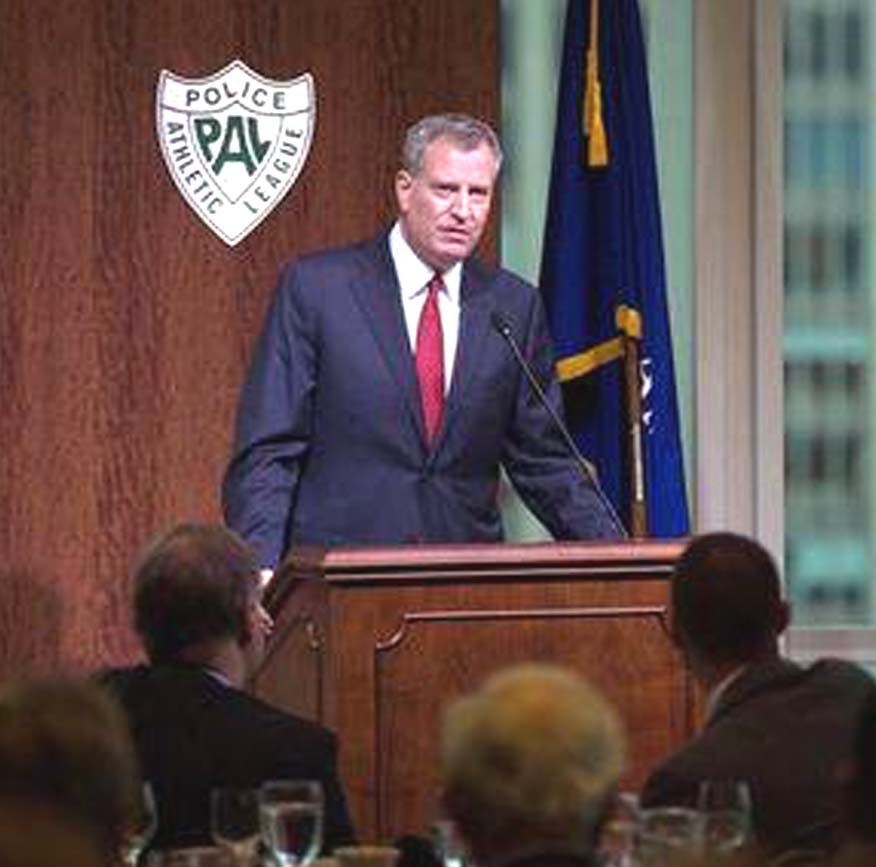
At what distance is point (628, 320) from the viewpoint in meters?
7.25

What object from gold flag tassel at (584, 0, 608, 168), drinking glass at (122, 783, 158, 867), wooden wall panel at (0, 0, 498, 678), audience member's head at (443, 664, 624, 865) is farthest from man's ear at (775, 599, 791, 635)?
wooden wall panel at (0, 0, 498, 678)

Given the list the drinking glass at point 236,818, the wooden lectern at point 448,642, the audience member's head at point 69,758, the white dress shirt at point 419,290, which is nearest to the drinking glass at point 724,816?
the drinking glass at point 236,818

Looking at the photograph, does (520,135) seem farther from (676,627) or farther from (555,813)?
(555,813)

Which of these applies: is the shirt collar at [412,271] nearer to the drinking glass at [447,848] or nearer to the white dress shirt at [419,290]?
the white dress shirt at [419,290]

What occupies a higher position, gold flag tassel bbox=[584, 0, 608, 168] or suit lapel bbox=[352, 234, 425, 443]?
gold flag tassel bbox=[584, 0, 608, 168]

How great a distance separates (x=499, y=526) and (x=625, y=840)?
2.75 metres

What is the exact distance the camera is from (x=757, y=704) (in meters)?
4.11

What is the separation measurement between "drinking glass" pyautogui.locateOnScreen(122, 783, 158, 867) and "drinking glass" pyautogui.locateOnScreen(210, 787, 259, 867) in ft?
0.30

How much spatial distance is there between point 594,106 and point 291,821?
3.81 meters

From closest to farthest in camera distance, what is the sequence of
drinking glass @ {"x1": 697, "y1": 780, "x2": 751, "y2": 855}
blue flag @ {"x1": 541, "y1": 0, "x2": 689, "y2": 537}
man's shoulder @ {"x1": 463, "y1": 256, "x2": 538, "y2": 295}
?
drinking glass @ {"x1": 697, "y1": 780, "x2": 751, "y2": 855}
man's shoulder @ {"x1": 463, "y1": 256, "x2": 538, "y2": 295}
blue flag @ {"x1": 541, "y1": 0, "x2": 689, "y2": 537}

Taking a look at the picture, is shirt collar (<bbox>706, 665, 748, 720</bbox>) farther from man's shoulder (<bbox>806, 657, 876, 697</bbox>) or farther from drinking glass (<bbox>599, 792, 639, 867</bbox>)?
drinking glass (<bbox>599, 792, 639, 867</bbox>)

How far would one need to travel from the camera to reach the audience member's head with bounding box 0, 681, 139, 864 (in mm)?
2557

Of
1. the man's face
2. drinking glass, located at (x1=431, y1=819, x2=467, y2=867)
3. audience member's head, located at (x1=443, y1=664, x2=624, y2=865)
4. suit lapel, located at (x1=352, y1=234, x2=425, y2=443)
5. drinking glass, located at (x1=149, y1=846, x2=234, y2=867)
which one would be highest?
the man's face

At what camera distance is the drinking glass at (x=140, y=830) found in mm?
3816
